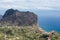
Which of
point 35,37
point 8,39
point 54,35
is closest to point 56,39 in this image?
point 54,35

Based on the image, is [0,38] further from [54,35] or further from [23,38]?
[54,35]

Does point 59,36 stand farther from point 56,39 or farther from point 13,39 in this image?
point 13,39

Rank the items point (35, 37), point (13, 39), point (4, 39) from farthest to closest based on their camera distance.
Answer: point (35, 37) → point (13, 39) → point (4, 39)

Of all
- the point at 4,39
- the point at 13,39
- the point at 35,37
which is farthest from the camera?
the point at 35,37

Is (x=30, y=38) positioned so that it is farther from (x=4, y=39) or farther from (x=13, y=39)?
(x=4, y=39)

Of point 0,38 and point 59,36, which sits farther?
point 59,36

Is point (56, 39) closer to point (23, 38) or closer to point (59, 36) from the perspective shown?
point (59, 36)

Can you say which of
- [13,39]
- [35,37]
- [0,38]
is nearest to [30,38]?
[35,37]

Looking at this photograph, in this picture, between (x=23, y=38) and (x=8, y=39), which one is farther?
(x=23, y=38)
